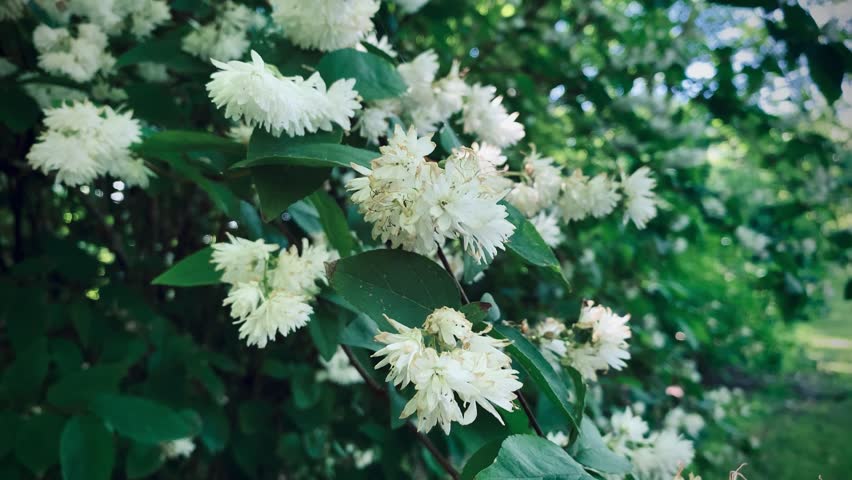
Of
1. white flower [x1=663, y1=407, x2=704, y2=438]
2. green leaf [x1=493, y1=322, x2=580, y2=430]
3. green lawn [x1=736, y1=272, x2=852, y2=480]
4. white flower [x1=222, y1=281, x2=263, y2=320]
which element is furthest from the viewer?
green lawn [x1=736, y1=272, x2=852, y2=480]

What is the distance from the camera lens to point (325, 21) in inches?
39.6

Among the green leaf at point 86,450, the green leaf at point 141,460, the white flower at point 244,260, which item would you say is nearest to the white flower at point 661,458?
the white flower at point 244,260

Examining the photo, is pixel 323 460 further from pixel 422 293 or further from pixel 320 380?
pixel 422 293

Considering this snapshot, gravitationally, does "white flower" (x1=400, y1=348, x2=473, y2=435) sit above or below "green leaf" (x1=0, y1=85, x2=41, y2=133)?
above

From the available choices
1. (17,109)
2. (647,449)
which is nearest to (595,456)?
(647,449)

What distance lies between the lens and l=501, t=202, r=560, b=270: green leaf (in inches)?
30.7

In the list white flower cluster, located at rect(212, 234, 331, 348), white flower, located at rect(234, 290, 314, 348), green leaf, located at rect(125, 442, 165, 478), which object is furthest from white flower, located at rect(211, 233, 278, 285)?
green leaf, located at rect(125, 442, 165, 478)

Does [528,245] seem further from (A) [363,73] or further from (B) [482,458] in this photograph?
(A) [363,73]

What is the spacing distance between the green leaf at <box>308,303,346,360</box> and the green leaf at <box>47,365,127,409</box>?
681mm

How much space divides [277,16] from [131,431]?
3.10 feet

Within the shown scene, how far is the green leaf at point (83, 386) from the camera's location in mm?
1365

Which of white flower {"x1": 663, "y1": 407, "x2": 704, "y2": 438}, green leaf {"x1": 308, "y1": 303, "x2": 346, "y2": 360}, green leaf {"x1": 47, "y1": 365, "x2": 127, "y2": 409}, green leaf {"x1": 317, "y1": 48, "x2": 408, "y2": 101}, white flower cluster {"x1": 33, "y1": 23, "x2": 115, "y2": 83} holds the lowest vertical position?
white flower {"x1": 663, "y1": 407, "x2": 704, "y2": 438}

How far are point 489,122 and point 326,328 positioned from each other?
1.71 ft

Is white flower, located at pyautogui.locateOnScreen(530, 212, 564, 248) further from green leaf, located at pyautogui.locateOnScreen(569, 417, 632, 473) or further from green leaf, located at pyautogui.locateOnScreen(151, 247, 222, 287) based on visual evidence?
green leaf, located at pyautogui.locateOnScreen(151, 247, 222, 287)
